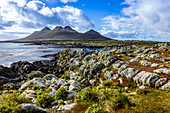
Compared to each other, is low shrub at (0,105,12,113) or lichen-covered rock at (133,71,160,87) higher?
low shrub at (0,105,12,113)

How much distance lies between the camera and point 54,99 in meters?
16.0

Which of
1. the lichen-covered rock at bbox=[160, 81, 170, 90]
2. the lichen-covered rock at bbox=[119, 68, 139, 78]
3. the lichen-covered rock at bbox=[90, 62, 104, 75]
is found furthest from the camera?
the lichen-covered rock at bbox=[90, 62, 104, 75]

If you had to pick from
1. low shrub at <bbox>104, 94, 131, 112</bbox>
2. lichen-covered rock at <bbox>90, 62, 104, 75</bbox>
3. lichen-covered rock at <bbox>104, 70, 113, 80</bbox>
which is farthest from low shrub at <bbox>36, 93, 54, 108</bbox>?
lichen-covered rock at <bbox>90, 62, 104, 75</bbox>

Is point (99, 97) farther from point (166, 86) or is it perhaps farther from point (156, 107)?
point (166, 86)

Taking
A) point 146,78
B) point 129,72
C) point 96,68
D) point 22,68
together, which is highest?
point 129,72

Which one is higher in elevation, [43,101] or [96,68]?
[43,101]

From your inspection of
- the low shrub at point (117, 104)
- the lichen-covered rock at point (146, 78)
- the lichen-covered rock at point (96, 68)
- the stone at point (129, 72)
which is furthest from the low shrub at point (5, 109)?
the lichen-covered rock at point (96, 68)

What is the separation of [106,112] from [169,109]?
5598mm

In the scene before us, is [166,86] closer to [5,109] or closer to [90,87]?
[90,87]

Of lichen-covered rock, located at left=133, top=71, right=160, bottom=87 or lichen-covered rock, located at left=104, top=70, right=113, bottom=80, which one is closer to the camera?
lichen-covered rock, located at left=133, top=71, right=160, bottom=87

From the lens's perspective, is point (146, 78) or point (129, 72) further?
point (129, 72)

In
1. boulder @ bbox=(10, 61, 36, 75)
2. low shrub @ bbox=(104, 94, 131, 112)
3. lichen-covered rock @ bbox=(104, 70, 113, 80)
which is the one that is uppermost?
low shrub @ bbox=(104, 94, 131, 112)

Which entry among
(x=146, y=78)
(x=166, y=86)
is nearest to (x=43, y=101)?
(x=146, y=78)

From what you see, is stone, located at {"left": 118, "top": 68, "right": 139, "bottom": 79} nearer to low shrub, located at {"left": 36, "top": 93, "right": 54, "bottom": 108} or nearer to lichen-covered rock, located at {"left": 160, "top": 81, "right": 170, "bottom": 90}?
lichen-covered rock, located at {"left": 160, "top": 81, "right": 170, "bottom": 90}
